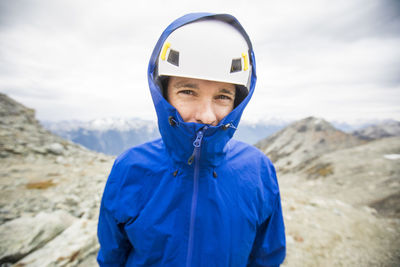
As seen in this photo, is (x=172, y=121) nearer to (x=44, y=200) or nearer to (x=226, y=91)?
(x=226, y=91)

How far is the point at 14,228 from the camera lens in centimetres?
445

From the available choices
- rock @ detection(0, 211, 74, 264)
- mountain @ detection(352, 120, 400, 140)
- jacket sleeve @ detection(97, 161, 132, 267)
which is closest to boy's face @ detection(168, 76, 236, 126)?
jacket sleeve @ detection(97, 161, 132, 267)

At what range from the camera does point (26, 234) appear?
4336 mm

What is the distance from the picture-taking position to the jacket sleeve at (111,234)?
214 cm

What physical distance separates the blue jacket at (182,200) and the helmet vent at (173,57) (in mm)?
246

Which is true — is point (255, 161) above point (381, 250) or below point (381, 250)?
above

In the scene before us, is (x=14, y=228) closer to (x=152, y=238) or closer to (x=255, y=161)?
(x=152, y=238)

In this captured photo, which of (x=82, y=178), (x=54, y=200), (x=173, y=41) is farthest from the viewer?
(x=82, y=178)

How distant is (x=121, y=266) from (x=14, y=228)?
4.42 m

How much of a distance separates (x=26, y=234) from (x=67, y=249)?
4.61 ft

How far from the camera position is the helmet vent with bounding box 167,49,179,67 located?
79.3 inches

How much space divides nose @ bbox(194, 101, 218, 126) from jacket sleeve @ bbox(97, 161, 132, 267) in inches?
53.1

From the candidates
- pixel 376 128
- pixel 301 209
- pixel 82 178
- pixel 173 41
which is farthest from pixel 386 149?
pixel 376 128

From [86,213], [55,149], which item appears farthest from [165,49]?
[55,149]
